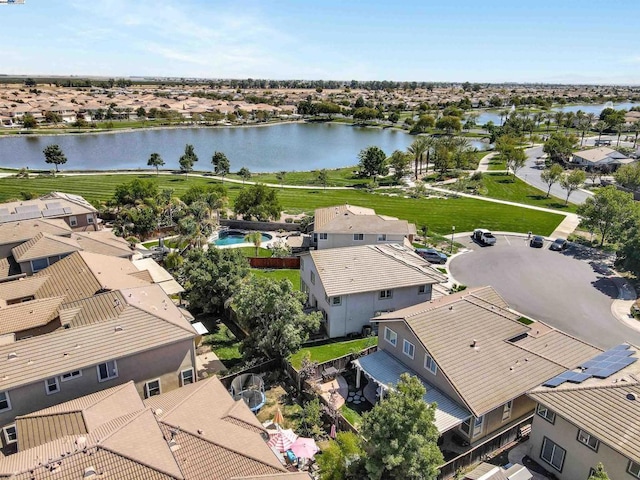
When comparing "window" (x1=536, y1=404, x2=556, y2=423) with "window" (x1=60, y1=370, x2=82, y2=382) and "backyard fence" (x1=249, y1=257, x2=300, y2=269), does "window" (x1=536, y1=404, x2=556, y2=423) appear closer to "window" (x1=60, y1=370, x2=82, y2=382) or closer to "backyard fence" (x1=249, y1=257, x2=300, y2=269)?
"window" (x1=60, y1=370, x2=82, y2=382)

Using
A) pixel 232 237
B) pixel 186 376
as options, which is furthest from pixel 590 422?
pixel 232 237

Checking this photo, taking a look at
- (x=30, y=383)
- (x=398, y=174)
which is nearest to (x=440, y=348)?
(x=30, y=383)

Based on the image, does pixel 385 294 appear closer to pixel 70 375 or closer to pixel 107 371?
pixel 107 371

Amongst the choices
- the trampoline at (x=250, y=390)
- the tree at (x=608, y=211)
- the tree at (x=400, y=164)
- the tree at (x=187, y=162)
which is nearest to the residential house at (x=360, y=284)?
the trampoline at (x=250, y=390)

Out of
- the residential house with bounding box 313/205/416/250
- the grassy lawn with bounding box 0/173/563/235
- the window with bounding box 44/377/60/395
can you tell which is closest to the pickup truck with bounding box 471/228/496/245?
the grassy lawn with bounding box 0/173/563/235

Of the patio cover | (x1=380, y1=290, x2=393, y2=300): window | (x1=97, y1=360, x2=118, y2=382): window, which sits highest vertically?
(x1=97, y1=360, x2=118, y2=382): window

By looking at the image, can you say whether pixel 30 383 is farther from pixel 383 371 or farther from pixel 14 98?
pixel 14 98

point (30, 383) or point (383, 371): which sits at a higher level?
point (30, 383)
